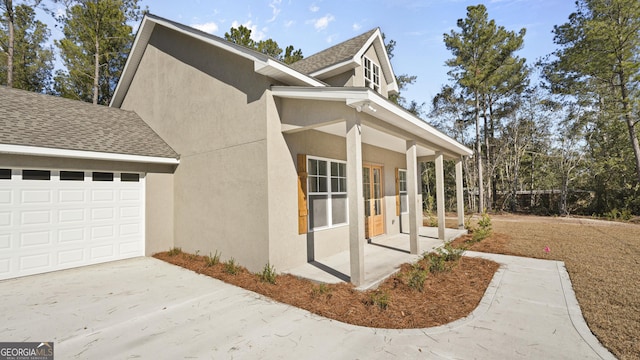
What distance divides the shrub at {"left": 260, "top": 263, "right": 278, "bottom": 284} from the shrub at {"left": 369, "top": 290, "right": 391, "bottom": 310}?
71.6 inches

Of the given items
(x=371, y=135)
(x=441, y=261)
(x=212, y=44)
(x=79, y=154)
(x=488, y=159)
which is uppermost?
(x=212, y=44)

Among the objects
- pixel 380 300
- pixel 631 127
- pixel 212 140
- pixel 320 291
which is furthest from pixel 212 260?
pixel 631 127

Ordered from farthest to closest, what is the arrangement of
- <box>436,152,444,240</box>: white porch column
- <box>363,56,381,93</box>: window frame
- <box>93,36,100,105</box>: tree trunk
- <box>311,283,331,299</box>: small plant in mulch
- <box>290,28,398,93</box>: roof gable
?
<box>93,36,100,105</box>: tree trunk
<box>363,56,381,93</box>: window frame
<box>436,152,444,240</box>: white porch column
<box>290,28,398,93</box>: roof gable
<box>311,283,331,299</box>: small plant in mulch

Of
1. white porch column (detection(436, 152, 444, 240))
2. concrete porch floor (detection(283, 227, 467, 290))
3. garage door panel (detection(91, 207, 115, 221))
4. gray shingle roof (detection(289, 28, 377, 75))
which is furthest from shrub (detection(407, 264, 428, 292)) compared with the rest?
garage door panel (detection(91, 207, 115, 221))

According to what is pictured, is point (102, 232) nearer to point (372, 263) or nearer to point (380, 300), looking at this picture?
point (372, 263)

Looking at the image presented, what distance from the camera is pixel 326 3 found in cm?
815

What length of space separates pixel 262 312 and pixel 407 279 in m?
2.50

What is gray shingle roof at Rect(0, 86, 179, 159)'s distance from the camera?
5977mm

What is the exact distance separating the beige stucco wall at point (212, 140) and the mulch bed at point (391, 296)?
0.76 metres

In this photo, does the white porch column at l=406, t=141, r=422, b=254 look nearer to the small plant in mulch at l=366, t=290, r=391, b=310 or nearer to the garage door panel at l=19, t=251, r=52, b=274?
the small plant in mulch at l=366, t=290, r=391, b=310

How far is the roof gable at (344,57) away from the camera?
8336 mm

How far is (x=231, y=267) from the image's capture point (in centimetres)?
558

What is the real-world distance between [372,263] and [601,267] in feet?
15.3

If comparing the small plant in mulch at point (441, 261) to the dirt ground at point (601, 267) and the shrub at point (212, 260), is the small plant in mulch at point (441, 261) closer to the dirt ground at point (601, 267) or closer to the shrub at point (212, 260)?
the dirt ground at point (601, 267)
